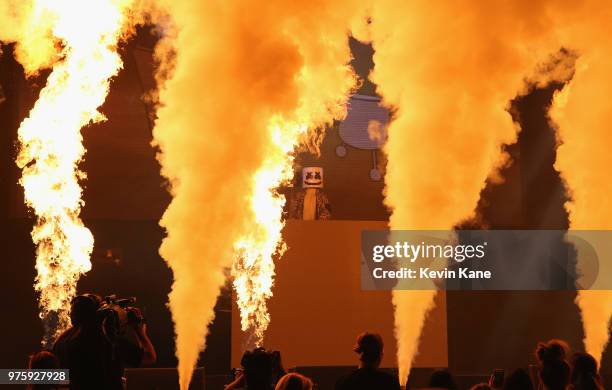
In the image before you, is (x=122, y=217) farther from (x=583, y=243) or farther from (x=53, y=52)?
(x=583, y=243)

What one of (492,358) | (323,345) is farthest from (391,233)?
(492,358)

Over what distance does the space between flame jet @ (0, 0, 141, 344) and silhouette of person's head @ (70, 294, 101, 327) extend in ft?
19.4

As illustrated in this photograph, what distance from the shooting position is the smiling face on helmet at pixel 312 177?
36.8 ft

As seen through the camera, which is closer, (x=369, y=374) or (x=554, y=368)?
(x=369, y=374)

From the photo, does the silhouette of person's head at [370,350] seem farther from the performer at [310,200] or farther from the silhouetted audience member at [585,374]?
the performer at [310,200]

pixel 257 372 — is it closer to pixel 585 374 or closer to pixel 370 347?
pixel 370 347

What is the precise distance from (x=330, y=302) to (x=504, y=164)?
4219mm

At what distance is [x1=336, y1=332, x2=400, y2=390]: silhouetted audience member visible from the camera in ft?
11.4

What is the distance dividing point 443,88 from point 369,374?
5075mm

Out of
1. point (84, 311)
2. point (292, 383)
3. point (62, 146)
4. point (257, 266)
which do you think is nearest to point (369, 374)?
point (292, 383)

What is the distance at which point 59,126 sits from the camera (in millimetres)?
9250

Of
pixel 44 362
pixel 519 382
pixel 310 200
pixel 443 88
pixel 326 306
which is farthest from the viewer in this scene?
pixel 310 200

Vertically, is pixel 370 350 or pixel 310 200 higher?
pixel 310 200

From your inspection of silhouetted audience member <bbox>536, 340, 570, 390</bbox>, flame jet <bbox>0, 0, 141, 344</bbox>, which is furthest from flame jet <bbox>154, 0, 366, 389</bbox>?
silhouetted audience member <bbox>536, 340, 570, 390</bbox>
